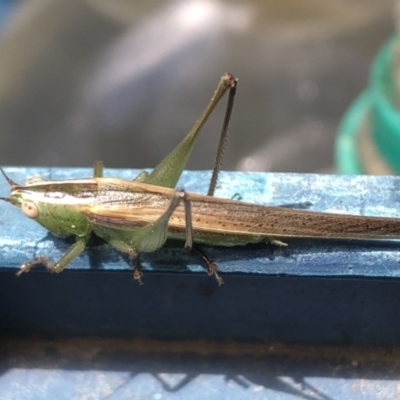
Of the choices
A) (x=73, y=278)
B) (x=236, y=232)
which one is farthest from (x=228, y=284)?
Result: (x=73, y=278)

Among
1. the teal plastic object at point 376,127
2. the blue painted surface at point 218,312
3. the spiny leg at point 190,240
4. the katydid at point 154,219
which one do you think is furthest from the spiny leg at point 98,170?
the teal plastic object at point 376,127

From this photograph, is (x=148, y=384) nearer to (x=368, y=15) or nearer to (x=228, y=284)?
(x=228, y=284)

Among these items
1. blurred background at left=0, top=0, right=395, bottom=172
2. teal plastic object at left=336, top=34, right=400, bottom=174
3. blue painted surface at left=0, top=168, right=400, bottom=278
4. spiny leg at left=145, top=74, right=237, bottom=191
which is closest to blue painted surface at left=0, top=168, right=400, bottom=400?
blue painted surface at left=0, top=168, right=400, bottom=278

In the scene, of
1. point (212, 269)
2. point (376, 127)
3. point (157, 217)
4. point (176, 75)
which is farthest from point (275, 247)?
point (176, 75)

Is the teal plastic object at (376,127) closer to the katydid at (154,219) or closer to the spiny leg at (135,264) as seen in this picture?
the katydid at (154,219)

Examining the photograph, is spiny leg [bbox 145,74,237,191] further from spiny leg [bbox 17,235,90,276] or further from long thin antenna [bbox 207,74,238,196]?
spiny leg [bbox 17,235,90,276]
